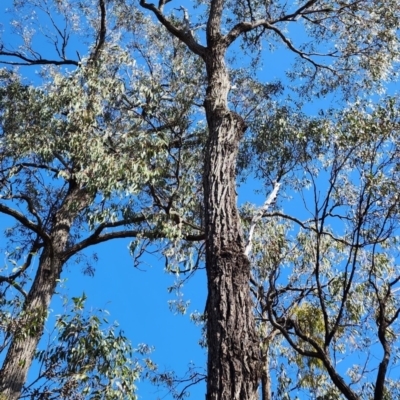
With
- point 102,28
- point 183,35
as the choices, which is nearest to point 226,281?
point 183,35

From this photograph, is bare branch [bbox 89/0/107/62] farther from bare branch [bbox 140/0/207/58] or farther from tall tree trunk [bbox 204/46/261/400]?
tall tree trunk [bbox 204/46/261/400]

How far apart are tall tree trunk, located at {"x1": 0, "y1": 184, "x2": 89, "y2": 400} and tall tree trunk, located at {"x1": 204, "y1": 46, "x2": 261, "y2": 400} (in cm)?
217

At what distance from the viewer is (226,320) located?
9.48 ft

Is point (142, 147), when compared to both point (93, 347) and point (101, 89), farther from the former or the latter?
point (93, 347)

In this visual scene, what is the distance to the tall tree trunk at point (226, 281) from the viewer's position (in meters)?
2.65

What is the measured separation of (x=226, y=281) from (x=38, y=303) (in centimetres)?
341

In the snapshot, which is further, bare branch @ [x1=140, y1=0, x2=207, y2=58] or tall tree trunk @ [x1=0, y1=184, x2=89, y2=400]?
bare branch @ [x1=140, y1=0, x2=207, y2=58]

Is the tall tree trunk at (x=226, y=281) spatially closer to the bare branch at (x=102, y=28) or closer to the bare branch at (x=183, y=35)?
the bare branch at (x=183, y=35)

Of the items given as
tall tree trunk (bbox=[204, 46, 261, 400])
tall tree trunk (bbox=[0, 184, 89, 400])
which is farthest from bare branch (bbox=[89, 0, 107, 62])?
tall tree trunk (bbox=[204, 46, 261, 400])

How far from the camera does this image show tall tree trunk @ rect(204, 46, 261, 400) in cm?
265

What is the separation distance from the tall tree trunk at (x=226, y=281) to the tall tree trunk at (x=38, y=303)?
7.11 ft

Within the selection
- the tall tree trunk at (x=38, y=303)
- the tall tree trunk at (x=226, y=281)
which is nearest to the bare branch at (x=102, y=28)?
the tall tree trunk at (x=38, y=303)

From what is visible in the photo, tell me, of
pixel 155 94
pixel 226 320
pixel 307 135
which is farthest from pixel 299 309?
pixel 226 320

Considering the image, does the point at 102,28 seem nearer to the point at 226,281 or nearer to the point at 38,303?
the point at 38,303
